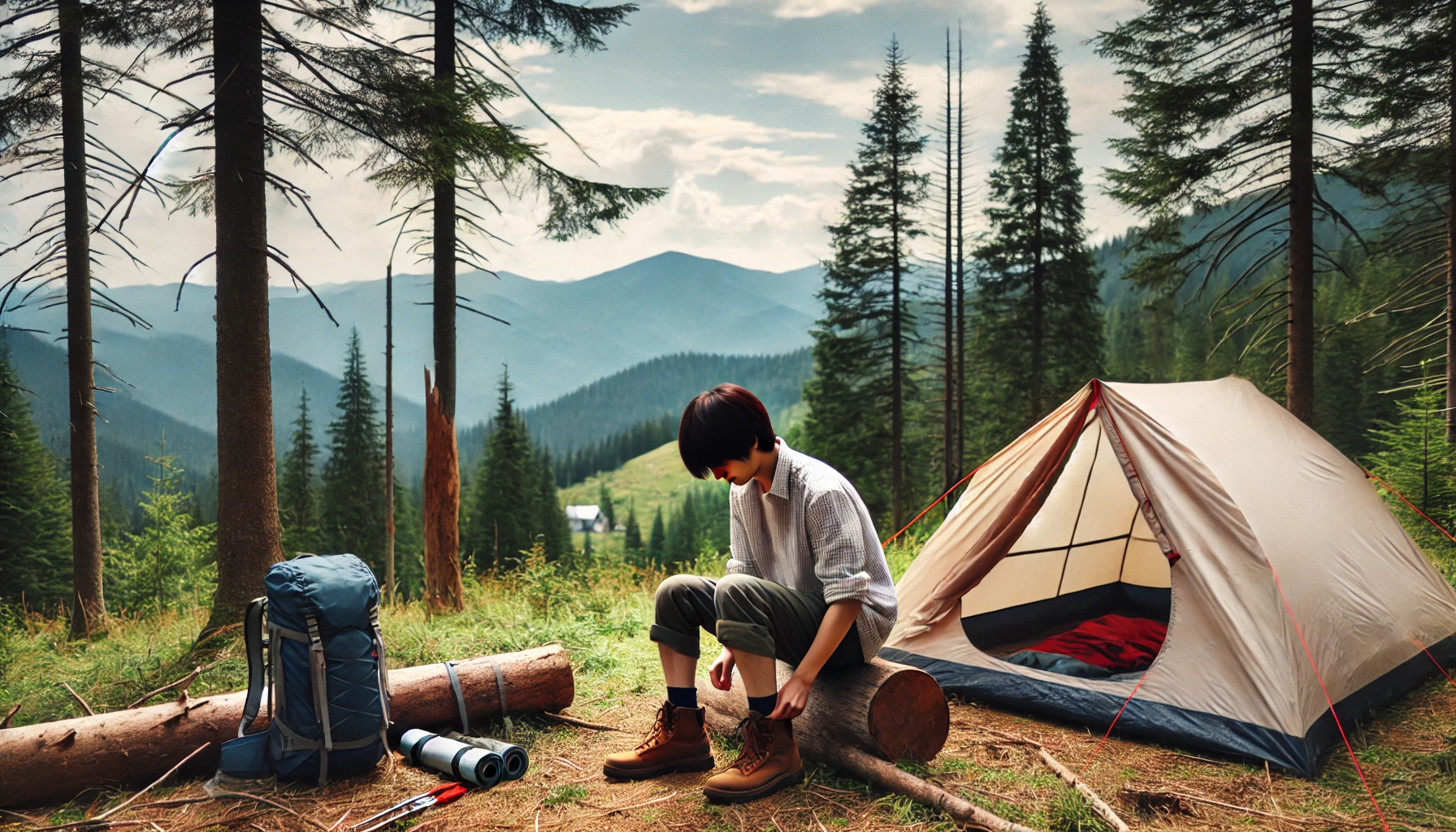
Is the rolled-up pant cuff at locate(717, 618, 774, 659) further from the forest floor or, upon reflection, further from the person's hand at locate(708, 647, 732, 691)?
the forest floor

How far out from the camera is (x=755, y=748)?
2672 mm

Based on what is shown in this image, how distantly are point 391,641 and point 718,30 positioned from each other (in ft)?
113

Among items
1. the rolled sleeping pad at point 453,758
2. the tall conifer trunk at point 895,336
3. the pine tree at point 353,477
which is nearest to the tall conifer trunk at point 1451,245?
the rolled sleeping pad at point 453,758

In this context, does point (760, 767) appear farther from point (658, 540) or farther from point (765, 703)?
point (658, 540)

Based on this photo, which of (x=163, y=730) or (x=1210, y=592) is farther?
(x=1210, y=592)

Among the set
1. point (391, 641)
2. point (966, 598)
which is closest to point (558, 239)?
point (391, 641)

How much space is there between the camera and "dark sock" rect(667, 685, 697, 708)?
2.87 metres

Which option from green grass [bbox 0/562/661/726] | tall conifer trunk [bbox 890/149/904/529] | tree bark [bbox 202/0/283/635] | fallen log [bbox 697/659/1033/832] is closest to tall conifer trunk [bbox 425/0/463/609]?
green grass [bbox 0/562/661/726]

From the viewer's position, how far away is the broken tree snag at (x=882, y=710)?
270 centimetres

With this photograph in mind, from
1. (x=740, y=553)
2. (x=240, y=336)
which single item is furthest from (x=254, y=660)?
(x=240, y=336)

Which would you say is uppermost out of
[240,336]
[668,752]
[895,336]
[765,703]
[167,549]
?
[895,336]

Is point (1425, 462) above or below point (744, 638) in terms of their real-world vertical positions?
above

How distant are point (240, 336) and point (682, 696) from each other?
3.77 metres

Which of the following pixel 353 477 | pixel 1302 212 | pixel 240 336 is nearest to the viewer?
pixel 240 336
